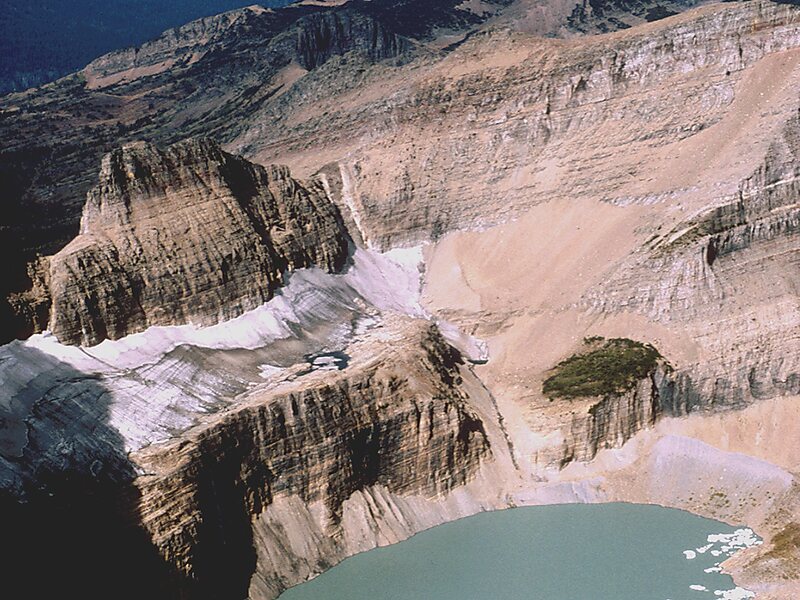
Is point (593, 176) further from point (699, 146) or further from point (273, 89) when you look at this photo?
point (273, 89)

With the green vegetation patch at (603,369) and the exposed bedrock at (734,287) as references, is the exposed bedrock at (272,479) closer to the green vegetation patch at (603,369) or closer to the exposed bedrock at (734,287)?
the green vegetation patch at (603,369)

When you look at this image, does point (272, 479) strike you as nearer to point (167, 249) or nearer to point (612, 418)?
point (167, 249)

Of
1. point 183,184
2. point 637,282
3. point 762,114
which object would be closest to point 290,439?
point 183,184

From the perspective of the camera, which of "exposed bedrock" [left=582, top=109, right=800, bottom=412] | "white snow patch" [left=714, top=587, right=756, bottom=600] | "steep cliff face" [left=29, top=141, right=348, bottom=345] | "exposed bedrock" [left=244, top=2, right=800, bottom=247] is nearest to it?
"white snow patch" [left=714, top=587, right=756, bottom=600]

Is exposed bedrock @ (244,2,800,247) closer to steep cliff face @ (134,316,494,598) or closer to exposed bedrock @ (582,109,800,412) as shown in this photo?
exposed bedrock @ (582,109,800,412)

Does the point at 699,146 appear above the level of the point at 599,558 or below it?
above

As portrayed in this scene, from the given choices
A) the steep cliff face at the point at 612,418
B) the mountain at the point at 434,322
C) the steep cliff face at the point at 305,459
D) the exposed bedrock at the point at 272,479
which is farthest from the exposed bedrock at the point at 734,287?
the steep cliff face at the point at 305,459

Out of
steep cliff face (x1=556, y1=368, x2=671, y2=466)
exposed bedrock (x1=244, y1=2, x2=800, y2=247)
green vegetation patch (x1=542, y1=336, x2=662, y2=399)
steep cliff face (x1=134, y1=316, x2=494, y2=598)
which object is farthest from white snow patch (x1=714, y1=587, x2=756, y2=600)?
exposed bedrock (x1=244, y1=2, x2=800, y2=247)
